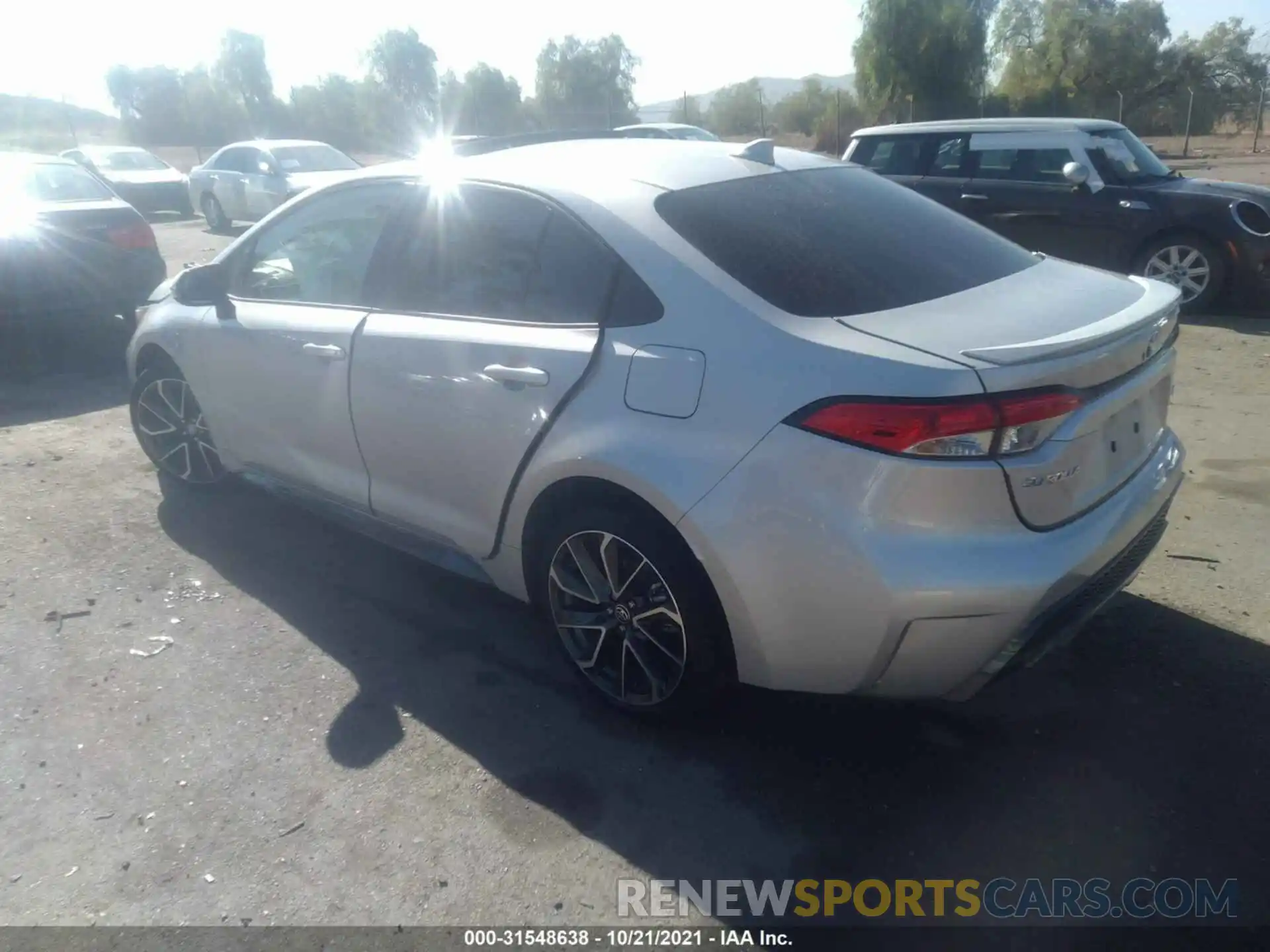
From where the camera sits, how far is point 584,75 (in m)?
51.6

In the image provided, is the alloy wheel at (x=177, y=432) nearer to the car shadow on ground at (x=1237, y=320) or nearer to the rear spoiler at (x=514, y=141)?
the rear spoiler at (x=514, y=141)

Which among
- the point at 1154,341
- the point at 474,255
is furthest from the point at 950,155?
the point at 474,255

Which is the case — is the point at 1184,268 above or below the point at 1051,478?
below

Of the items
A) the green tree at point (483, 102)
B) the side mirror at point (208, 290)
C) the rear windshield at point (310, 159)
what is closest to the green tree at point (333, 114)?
the green tree at point (483, 102)

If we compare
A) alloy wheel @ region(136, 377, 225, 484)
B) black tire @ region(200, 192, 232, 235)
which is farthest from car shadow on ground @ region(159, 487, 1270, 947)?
black tire @ region(200, 192, 232, 235)

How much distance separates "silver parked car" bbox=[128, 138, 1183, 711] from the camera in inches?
96.5

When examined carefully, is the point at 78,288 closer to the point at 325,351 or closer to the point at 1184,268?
the point at 325,351

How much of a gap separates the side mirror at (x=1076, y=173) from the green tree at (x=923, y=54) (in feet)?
96.6

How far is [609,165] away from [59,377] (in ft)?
21.1

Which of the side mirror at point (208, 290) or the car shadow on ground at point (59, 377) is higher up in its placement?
the side mirror at point (208, 290)

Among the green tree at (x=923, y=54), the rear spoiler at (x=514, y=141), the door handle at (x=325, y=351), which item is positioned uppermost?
the green tree at (x=923, y=54)

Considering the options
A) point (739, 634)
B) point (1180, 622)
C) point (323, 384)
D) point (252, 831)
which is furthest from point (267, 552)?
point (1180, 622)

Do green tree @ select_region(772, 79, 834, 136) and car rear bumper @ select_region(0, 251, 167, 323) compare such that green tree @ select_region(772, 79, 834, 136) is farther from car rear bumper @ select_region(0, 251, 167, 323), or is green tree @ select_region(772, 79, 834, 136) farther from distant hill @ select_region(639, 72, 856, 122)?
car rear bumper @ select_region(0, 251, 167, 323)

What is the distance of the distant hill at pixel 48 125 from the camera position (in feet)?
123
